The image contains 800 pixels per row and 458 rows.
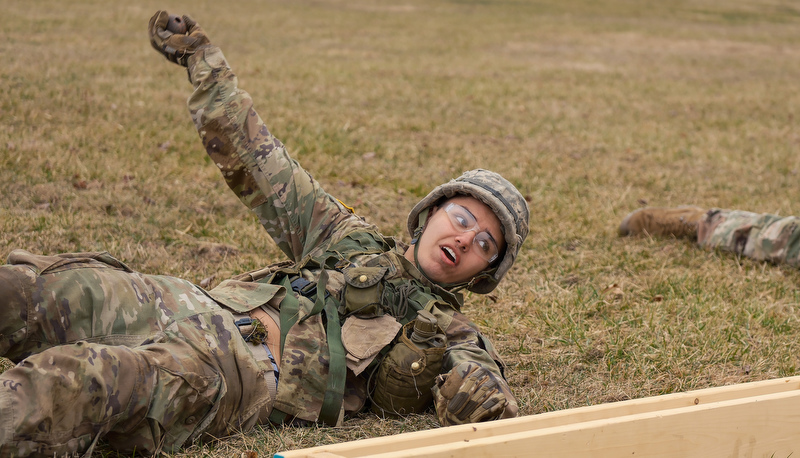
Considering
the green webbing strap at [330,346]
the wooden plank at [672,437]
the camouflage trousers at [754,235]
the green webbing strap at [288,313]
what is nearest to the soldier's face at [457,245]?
the green webbing strap at [330,346]

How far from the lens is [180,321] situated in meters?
3.05

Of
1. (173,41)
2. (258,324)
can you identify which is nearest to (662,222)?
(258,324)

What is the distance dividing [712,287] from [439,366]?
9.05 ft

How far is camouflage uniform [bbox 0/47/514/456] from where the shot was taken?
2539mm

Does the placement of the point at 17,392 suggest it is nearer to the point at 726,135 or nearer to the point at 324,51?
the point at 726,135

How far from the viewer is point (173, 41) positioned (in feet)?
12.1

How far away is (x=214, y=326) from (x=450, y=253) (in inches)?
43.7

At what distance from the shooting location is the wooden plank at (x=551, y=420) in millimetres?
2352

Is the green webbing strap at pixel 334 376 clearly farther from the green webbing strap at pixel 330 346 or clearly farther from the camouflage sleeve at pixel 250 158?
the camouflage sleeve at pixel 250 158

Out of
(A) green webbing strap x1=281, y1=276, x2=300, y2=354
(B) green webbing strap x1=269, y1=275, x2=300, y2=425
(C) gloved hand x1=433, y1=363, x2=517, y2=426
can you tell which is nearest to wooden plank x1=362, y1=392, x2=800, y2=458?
(C) gloved hand x1=433, y1=363, x2=517, y2=426

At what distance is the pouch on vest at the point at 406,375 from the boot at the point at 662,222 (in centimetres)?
343

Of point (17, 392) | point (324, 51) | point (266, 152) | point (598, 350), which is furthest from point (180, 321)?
point (324, 51)

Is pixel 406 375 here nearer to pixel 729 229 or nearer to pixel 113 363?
pixel 113 363

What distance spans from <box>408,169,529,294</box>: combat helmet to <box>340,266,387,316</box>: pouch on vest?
18.9 inches
